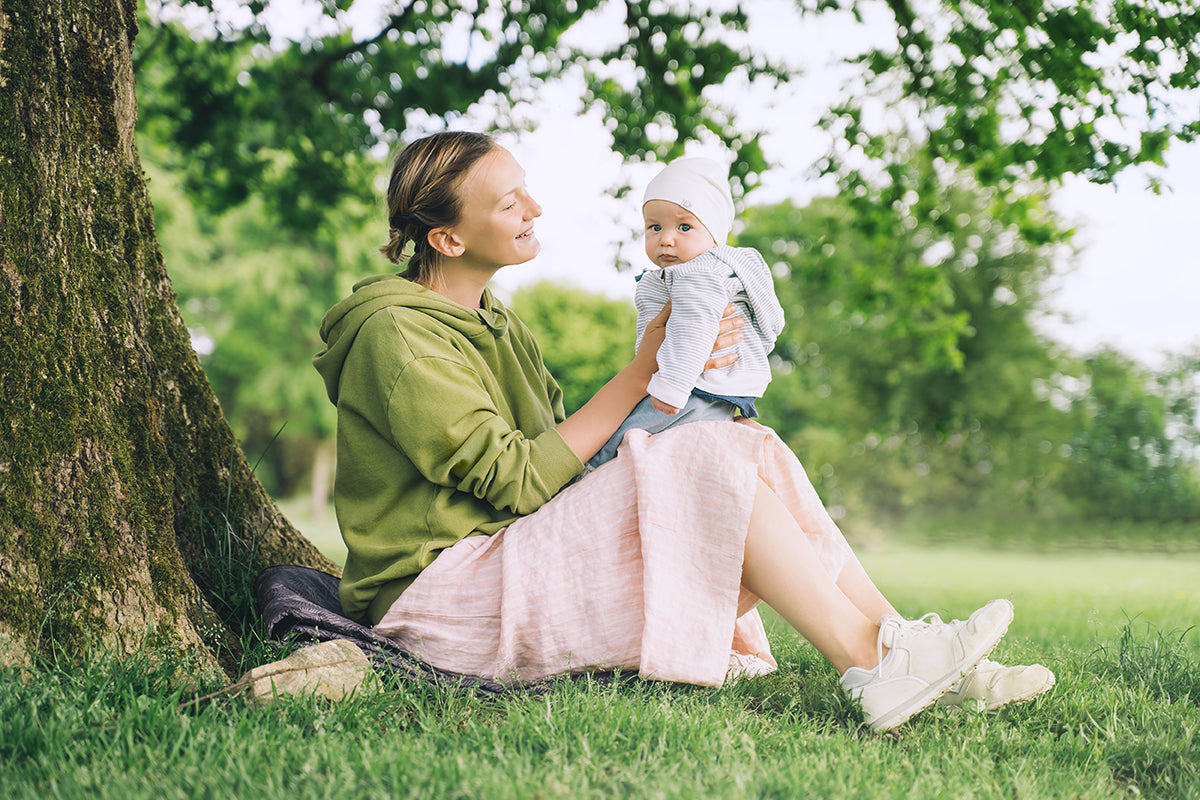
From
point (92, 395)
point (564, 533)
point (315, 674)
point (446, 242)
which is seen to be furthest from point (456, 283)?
point (315, 674)

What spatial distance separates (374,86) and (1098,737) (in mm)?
7661

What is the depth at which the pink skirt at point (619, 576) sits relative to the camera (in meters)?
2.37

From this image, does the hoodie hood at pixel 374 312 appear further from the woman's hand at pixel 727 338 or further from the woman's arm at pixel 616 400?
the woman's hand at pixel 727 338

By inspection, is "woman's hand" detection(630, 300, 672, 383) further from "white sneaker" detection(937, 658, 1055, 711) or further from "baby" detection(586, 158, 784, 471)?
"white sneaker" detection(937, 658, 1055, 711)

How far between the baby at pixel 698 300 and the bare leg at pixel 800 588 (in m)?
0.44

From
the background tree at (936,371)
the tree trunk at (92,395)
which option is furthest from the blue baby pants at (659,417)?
the background tree at (936,371)

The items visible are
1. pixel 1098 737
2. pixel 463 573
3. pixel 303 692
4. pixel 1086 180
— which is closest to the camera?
pixel 303 692

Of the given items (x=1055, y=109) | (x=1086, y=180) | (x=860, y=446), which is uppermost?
(x=1055, y=109)

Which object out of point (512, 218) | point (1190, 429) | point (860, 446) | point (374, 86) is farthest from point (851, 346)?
point (512, 218)

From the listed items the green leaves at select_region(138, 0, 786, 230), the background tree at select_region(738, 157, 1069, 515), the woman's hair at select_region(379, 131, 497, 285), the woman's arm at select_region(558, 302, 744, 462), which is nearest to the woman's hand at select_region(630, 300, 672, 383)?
the woman's arm at select_region(558, 302, 744, 462)

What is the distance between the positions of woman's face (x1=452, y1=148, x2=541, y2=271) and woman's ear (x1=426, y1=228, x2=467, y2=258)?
0.01 m

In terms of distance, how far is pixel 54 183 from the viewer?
261cm

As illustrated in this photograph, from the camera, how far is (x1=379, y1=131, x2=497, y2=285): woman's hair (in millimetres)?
2908

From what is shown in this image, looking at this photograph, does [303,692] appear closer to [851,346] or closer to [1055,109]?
[1055,109]
